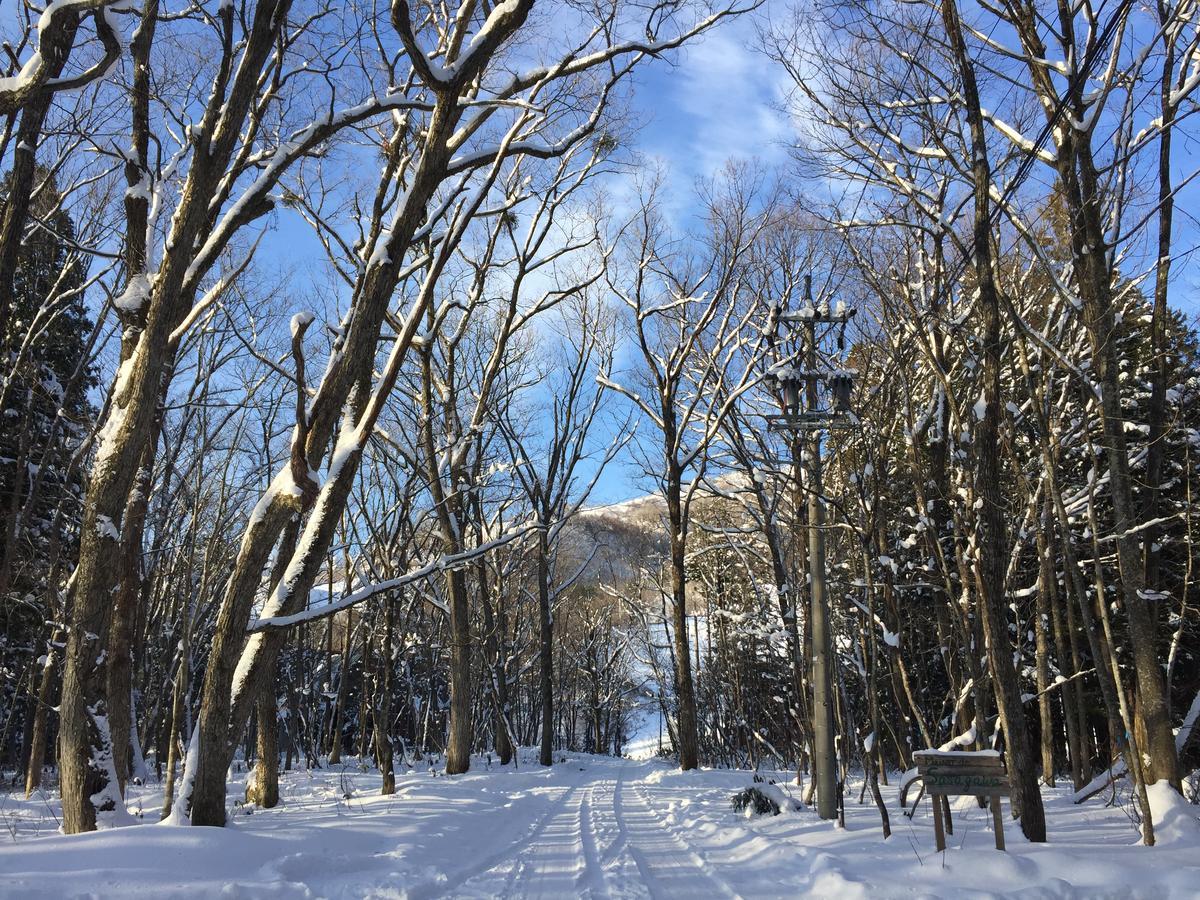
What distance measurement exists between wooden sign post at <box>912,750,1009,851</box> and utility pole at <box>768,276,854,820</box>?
10.0 feet

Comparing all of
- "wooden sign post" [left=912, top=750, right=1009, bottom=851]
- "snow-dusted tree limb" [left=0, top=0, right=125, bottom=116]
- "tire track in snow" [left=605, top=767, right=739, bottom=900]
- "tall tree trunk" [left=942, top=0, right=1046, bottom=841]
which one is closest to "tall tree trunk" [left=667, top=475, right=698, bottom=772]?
"tire track in snow" [left=605, top=767, right=739, bottom=900]

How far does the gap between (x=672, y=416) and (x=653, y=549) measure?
11063mm

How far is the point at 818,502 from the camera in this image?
32.1 feet

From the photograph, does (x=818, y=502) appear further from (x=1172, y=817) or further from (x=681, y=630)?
(x=681, y=630)

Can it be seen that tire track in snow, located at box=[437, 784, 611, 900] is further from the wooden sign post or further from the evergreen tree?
the evergreen tree

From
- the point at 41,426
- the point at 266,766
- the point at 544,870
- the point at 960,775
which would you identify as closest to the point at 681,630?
the point at 266,766

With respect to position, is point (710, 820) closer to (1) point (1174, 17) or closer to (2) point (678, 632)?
(2) point (678, 632)

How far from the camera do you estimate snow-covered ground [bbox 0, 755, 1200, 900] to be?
4.59 metres

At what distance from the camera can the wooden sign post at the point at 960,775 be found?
584 cm

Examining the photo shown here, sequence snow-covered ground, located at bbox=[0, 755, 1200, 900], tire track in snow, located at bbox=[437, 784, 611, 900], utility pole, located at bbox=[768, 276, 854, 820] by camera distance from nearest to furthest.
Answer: snow-covered ground, located at bbox=[0, 755, 1200, 900] < tire track in snow, located at bbox=[437, 784, 611, 900] < utility pole, located at bbox=[768, 276, 854, 820]

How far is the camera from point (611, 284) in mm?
19703

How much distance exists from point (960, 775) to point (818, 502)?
4312 mm

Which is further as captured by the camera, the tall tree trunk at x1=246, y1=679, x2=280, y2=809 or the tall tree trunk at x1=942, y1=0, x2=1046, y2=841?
the tall tree trunk at x1=246, y1=679, x2=280, y2=809

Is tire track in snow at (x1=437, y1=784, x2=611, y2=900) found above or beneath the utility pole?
beneath
